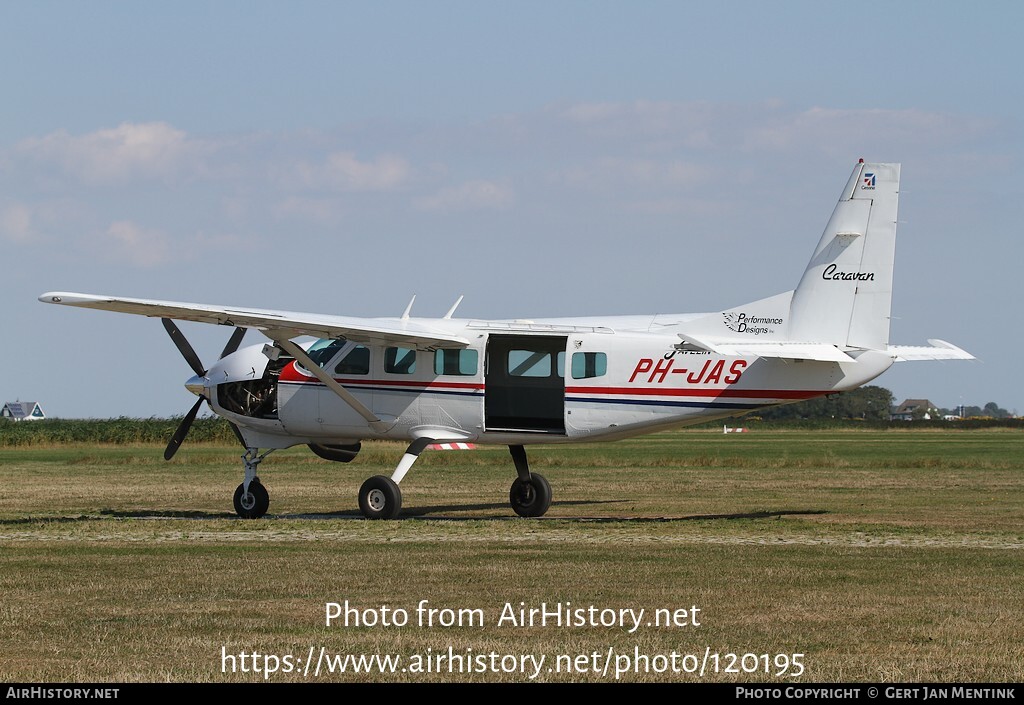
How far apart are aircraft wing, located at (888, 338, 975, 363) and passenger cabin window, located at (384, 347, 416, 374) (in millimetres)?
7600

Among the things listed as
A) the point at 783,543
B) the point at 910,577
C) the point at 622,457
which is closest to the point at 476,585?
the point at 910,577

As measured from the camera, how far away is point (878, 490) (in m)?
28.1

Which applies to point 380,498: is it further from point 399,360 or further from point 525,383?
point 525,383

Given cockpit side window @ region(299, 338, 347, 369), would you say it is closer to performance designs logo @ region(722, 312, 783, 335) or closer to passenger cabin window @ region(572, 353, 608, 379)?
passenger cabin window @ region(572, 353, 608, 379)

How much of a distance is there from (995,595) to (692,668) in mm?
4431

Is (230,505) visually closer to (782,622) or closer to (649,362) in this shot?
(649,362)

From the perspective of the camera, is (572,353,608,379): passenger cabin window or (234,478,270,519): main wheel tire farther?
(234,478,270,519): main wheel tire

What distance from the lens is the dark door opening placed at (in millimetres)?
21016

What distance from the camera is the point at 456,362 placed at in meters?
21.5

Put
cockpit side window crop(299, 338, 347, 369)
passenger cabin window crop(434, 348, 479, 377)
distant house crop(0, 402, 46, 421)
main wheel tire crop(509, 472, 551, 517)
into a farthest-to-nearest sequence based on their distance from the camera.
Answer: distant house crop(0, 402, 46, 421) < main wheel tire crop(509, 472, 551, 517) < cockpit side window crop(299, 338, 347, 369) < passenger cabin window crop(434, 348, 479, 377)

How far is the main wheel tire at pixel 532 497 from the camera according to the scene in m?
22.5

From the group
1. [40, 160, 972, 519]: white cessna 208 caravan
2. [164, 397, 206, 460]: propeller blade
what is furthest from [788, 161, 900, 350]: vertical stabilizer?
[164, 397, 206, 460]: propeller blade

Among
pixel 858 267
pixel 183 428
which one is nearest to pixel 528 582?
pixel 858 267

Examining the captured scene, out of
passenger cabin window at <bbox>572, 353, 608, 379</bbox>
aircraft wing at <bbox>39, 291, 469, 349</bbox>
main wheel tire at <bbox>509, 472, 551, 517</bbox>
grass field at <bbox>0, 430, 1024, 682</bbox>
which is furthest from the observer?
main wheel tire at <bbox>509, 472, 551, 517</bbox>
